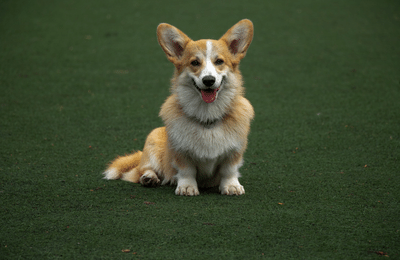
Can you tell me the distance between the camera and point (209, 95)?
2.97 m

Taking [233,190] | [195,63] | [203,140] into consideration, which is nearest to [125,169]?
[203,140]

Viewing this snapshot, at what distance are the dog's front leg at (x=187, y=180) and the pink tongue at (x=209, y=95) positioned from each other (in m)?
0.47

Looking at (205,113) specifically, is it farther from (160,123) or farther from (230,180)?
(160,123)

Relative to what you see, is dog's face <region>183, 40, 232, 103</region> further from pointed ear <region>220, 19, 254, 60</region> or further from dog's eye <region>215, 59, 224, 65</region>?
pointed ear <region>220, 19, 254, 60</region>

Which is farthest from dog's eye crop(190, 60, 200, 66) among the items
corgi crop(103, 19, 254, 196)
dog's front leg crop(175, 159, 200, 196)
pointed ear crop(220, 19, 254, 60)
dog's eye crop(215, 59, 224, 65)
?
dog's front leg crop(175, 159, 200, 196)

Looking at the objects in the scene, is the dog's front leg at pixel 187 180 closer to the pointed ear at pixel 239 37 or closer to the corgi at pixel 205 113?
the corgi at pixel 205 113

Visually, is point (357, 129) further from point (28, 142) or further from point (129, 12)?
point (129, 12)

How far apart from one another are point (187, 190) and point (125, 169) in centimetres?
69

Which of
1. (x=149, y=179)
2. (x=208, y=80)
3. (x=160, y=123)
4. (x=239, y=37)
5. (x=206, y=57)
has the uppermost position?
(x=239, y=37)

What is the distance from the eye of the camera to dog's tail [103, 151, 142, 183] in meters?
3.44

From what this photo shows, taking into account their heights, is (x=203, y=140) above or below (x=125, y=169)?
above

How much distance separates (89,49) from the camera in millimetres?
7285

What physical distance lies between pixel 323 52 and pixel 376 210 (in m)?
4.62

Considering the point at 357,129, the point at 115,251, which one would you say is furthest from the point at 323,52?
the point at 115,251
